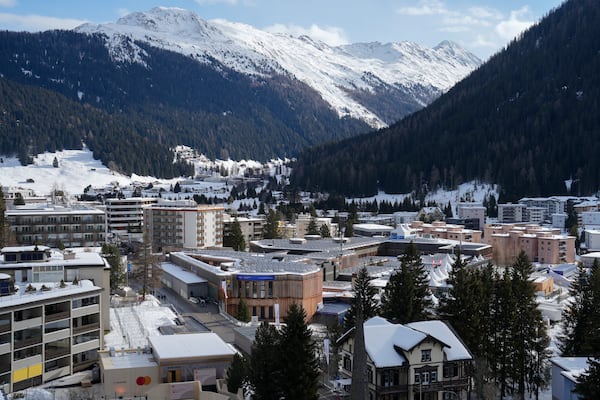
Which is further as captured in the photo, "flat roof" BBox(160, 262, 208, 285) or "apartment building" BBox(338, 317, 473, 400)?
"flat roof" BBox(160, 262, 208, 285)

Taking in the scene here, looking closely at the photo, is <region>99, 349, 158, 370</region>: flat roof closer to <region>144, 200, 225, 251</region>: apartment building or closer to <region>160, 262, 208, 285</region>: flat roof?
<region>160, 262, 208, 285</region>: flat roof

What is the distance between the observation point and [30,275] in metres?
36.0

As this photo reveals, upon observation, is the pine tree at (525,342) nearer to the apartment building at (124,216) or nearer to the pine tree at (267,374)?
the pine tree at (267,374)

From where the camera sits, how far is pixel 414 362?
28.3 m

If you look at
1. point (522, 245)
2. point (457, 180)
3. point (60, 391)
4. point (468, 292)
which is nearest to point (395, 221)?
point (522, 245)

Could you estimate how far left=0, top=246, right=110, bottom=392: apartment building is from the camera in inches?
1200

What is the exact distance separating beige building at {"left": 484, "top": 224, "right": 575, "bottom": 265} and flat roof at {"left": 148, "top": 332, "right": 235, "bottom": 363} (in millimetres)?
61426

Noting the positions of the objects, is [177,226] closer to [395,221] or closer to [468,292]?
[395,221]

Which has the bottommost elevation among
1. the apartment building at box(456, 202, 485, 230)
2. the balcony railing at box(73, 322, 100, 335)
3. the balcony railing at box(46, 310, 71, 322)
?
the balcony railing at box(73, 322, 100, 335)

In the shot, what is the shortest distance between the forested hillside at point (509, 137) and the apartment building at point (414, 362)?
109838 millimetres

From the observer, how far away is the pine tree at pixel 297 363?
24188 millimetres

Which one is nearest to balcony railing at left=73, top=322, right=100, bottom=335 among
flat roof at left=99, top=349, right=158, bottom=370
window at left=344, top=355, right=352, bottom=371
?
flat roof at left=99, top=349, right=158, bottom=370

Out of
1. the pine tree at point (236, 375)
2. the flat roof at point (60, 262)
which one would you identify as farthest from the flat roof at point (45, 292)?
the pine tree at point (236, 375)

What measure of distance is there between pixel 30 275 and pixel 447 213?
98932mm
